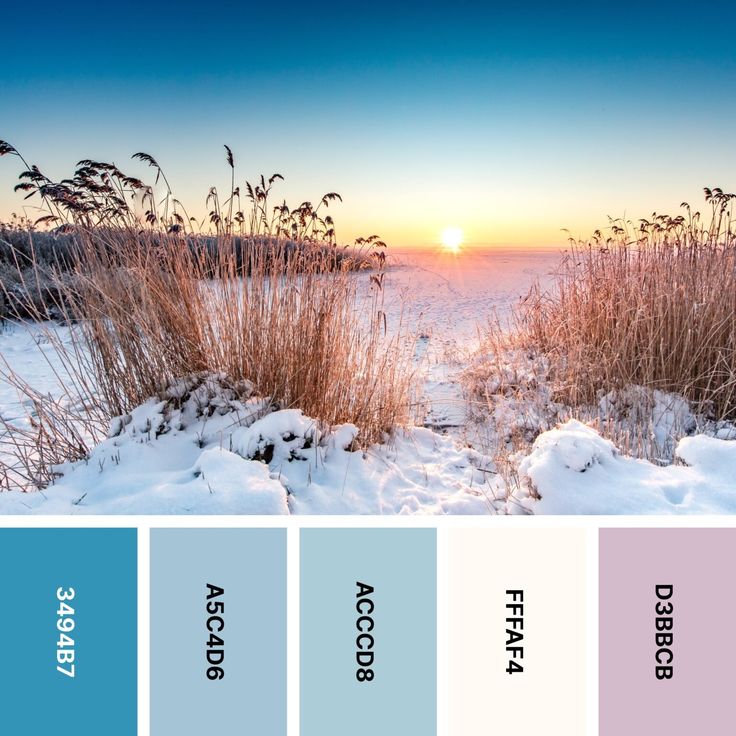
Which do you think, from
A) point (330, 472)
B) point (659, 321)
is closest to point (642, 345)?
point (659, 321)

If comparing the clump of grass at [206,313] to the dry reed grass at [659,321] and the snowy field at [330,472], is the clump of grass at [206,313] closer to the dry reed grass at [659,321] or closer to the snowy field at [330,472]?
the snowy field at [330,472]

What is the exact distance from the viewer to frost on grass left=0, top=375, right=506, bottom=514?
2018mm

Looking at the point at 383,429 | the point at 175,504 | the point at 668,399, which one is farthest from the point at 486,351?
the point at 175,504

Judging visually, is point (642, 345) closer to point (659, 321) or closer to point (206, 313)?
point (659, 321)

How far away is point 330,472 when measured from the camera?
258 cm

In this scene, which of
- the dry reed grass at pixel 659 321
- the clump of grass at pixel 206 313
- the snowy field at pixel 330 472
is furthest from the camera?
the dry reed grass at pixel 659 321

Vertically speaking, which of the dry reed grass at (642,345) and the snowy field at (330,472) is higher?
the dry reed grass at (642,345)

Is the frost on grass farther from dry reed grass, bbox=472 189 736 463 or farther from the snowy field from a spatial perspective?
dry reed grass, bbox=472 189 736 463

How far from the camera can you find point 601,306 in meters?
4.31

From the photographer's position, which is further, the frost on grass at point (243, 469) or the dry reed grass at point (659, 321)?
the dry reed grass at point (659, 321)

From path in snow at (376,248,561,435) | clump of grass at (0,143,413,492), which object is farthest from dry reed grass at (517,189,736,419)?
clump of grass at (0,143,413,492)

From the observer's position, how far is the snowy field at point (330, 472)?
2006 millimetres

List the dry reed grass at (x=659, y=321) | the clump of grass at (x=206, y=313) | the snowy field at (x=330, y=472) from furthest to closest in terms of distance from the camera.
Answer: the dry reed grass at (x=659, y=321)
the clump of grass at (x=206, y=313)
the snowy field at (x=330, y=472)

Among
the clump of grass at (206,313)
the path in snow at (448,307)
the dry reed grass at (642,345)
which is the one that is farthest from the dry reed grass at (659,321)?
the clump of grass at (206,313)
